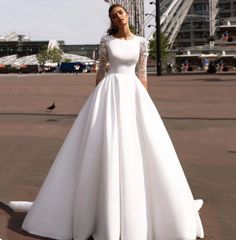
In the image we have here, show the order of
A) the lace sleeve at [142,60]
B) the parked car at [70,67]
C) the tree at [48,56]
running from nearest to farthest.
→ the lace sleeve at [142,60]
the parked car at [70,67]
the tree at [48,56]

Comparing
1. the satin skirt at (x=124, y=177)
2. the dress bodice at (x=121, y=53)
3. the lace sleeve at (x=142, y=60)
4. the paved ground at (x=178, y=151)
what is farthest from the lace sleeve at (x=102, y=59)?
the paved ground at (x=178, y=151)

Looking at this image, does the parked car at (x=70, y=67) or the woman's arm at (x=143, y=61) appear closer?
the woman's arm at (x=143, y=61)

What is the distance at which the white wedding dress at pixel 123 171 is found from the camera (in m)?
4.31

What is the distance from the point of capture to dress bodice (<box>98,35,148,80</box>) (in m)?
4.50

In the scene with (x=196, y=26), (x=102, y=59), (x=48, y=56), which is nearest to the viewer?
(x=102, y=59)

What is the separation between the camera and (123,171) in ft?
14.2

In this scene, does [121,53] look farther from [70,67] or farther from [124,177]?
[70,67]

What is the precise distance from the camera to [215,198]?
619cm

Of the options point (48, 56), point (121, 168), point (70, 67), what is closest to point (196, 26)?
point (48, 56)

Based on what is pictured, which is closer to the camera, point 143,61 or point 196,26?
point 143,61

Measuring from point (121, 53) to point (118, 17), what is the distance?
30cm

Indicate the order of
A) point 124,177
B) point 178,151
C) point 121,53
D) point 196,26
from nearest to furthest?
point 124,177 → point 121,53 → point 178,151 → point 196,26

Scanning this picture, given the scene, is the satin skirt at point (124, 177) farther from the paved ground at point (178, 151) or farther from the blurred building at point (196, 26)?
the blurred building at point (196, 26)

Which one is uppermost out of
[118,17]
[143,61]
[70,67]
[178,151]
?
[118,17]
